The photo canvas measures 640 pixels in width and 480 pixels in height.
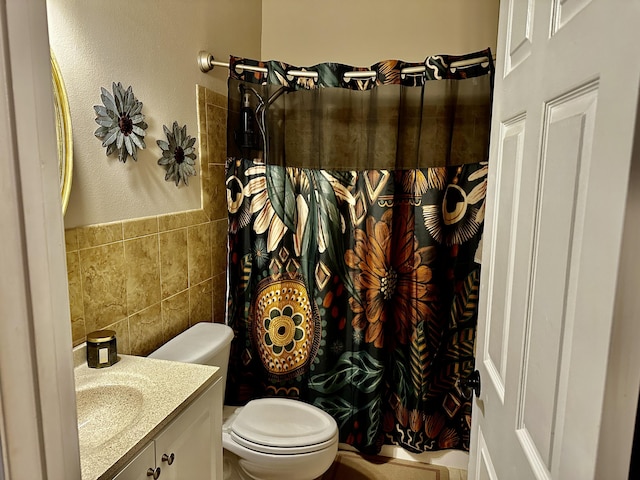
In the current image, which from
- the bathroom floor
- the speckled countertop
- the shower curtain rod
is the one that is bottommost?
the bathroom floor

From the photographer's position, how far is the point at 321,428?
5.89ft

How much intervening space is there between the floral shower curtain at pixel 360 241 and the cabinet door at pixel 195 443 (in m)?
0.77

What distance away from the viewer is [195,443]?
1.28 m

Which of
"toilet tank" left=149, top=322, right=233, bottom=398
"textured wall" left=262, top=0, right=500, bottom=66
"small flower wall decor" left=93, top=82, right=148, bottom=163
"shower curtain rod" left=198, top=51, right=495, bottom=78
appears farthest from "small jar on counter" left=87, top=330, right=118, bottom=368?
"textured wall" left=262, top=0, right=500, bottom=66

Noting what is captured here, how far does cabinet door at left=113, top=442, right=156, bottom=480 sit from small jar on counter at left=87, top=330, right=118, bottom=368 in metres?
0.41

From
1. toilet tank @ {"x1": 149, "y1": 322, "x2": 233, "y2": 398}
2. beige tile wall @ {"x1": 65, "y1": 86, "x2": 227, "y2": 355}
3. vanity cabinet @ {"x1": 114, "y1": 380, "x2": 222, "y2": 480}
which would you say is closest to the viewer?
vanity cabinet @ {"x1": 114, "y1": 380, "x2": 222, "y2": 480}

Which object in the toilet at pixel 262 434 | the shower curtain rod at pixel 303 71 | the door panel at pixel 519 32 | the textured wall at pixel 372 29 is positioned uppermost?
the textured wall at pixel 372 29

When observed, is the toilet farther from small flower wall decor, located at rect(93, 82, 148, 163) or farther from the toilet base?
small flower wall decor, located at rect(93, 82, 148, 163)

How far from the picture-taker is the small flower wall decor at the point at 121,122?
1413mm

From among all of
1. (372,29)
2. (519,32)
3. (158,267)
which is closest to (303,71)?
(372,29)

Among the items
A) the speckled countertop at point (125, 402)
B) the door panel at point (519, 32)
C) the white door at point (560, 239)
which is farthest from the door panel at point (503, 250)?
the speckled countertop at point (125, 402)

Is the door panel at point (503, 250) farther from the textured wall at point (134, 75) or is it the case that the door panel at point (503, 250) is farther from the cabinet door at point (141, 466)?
the textured wall at point (134, 75)

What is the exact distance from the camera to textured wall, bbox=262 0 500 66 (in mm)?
2266

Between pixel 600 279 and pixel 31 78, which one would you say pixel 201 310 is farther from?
pixel 600 279
